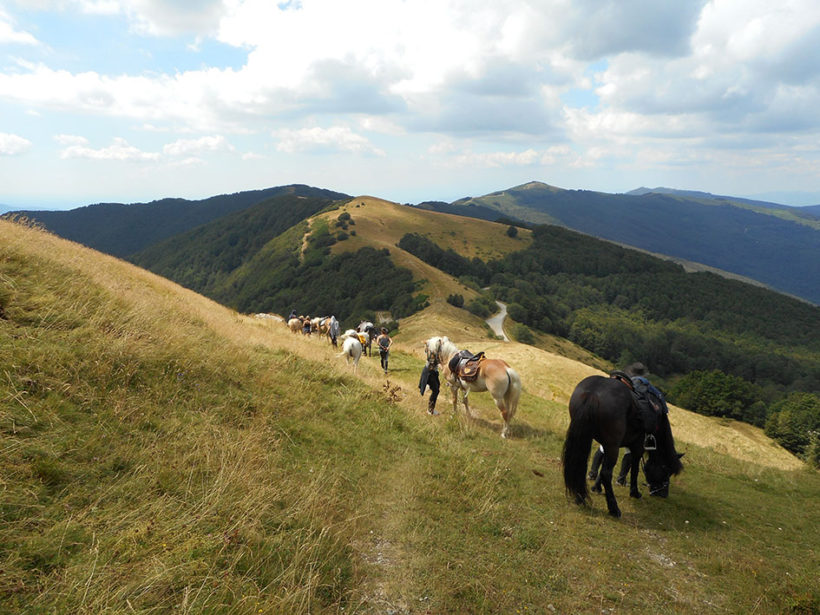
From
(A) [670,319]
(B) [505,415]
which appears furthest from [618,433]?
(A) [670,319]

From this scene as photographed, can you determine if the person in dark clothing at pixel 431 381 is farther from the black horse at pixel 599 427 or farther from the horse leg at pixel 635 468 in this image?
the horse leg at pixel 635 468

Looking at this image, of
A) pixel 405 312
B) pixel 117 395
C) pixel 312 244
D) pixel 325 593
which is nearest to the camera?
pixel 325 593

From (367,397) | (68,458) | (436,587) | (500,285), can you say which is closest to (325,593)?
(436,587)

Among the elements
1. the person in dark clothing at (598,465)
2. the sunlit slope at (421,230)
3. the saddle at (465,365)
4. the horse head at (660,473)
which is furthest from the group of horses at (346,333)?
the sunlit slope at (421,230)

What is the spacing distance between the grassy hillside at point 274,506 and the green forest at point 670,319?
56840mm

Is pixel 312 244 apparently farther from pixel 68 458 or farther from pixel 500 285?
pixel 68 458

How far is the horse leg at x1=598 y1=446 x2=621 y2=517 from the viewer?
7320 millimetres

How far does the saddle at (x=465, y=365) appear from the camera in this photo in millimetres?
11422

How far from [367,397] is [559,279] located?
14287 cm

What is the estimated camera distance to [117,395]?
5930 millimetres

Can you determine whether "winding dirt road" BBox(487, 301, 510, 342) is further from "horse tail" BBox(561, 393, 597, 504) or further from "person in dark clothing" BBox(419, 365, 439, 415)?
"horse tail" BBox(561, 393, 597, 504)

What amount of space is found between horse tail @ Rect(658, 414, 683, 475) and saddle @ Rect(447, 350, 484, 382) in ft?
14.7

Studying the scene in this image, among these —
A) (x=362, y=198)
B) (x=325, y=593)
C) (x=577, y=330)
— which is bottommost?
(x=577, y=330)

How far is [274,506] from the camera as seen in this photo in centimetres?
512
